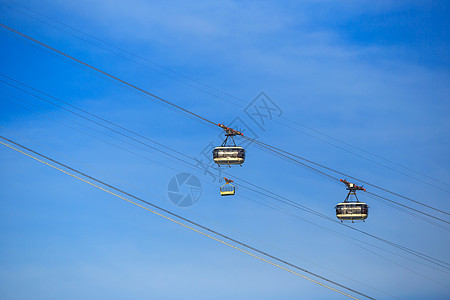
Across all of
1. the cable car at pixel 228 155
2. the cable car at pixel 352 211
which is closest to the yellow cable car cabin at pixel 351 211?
the cable car at pixel 352 211

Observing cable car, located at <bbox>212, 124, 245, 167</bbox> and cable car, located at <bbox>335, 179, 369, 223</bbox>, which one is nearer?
cable car, located at <bbox>212, 124, 245, 167</bbox>

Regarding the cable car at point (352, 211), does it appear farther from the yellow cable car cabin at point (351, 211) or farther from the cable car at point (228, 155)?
the cable car at point (228, 155)

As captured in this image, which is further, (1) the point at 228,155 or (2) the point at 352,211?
(2) the point at 352,211

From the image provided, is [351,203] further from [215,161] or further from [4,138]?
[4,138]

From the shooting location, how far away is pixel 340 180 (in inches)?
3819

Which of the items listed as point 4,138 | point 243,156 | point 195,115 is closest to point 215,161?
point 243,156

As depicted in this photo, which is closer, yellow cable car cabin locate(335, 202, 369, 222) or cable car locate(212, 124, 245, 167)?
cable car locate(212, 124, 245, 167)

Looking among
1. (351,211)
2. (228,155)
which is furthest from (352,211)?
(228,155)

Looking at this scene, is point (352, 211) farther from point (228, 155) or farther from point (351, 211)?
point (228, 155)

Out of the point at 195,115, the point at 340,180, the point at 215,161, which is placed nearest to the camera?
the point at 195,115

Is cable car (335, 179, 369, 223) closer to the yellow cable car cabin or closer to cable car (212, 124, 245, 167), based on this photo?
the yellow cable car cabin

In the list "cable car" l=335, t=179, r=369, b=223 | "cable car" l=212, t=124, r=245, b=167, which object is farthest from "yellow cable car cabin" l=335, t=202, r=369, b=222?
"cable car" l=212, t=124, r=245, b=167

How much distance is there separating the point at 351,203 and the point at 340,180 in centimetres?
367

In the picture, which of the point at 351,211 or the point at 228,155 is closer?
the point at 228,155
